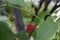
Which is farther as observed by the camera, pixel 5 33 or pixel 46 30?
pixel 5 33

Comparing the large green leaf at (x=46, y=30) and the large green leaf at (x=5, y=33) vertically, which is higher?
the large green leaf at (x=46, y=30)

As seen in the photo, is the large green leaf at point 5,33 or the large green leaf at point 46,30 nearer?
the large green leaf at point 46,30

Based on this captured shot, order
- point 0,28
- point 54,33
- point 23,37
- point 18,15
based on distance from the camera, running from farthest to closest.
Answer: point 18,15 < point 23,37 < point 0,28 < point 54,33

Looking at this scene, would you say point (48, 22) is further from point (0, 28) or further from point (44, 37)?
point (0, 28)

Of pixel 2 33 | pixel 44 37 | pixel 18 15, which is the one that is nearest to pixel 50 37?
pixel 44 37

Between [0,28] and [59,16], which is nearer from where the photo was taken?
[59,16]

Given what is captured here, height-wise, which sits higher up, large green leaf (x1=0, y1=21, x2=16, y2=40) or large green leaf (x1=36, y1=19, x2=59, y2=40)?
large green leaf (x1=36, y1=19, x2=59, y2=40)

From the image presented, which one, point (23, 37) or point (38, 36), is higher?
point (38, 36)

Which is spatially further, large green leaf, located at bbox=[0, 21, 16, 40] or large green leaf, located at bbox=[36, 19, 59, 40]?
large green leaf, located at bbox=[0, 21, 16, 40]
